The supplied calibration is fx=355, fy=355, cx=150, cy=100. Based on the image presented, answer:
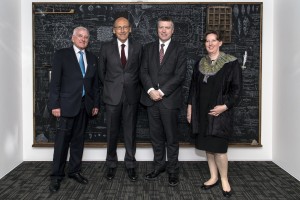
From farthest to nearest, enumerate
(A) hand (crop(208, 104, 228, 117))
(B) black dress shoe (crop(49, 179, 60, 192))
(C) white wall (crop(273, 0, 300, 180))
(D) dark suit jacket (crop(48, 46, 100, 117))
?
(C) white wall (crop(273, 0, 300, 180)), (D) dark suit jacket (crop(48, 46, 100, 117)), (B) black dress shoe (crop(49, 179, 60, 192)), (A) hand (crop(208, 104, 228, 117))

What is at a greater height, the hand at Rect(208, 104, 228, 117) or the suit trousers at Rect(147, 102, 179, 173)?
the hand at Rect(208, 104, 228, 117)

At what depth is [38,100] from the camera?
170 inches

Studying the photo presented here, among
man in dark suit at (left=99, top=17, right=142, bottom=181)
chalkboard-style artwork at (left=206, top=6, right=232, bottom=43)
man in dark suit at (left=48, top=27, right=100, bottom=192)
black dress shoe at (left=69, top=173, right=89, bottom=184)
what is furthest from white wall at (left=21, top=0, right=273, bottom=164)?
man in dark suit at (left=48, top=27, right=100, bottom=192)

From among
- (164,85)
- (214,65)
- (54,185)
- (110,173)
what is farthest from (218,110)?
(54,185)

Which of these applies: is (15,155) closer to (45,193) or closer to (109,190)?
(45,193)

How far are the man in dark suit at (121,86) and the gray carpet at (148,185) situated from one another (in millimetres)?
237

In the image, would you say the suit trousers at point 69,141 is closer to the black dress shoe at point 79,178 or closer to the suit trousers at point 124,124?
the black dress shoe at point 79,178

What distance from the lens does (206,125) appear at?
131 inches

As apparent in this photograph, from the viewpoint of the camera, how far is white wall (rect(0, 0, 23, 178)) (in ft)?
12.3

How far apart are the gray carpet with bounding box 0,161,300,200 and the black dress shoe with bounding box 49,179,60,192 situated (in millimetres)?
47

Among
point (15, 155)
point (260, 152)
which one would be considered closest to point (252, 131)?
point (260, 152)

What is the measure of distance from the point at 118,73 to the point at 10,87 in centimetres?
127

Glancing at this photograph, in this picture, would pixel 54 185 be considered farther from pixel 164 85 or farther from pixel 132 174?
pixel 164 85

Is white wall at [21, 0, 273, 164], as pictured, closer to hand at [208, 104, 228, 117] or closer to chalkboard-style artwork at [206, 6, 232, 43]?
chalkboard-style artwork at [206, 6, 232, 43]
